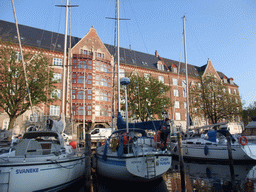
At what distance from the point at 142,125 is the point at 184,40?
20.6 metres

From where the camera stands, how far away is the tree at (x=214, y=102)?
3356cm

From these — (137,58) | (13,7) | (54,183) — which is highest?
(137,58)

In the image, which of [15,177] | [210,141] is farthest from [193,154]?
[15,177]

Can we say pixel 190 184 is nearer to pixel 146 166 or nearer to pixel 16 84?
pixel 146 166

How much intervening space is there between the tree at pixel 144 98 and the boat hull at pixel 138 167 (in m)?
18.7

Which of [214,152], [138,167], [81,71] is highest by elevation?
[81,71]

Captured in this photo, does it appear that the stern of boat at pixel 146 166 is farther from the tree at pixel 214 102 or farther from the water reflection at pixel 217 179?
the tree at pixel 214 102

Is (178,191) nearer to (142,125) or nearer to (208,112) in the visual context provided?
(142,125)

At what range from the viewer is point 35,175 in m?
7.48

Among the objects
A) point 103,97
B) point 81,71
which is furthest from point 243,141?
point 81,71

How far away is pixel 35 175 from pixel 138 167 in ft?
14.6

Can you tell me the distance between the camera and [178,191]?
902 cm

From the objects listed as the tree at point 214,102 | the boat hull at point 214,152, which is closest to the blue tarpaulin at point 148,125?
the boat hull at point 214,152

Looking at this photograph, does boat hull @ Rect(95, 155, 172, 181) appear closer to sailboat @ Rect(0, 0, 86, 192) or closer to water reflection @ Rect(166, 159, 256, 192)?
water reflection @ Rect(166, 159, 256, 192)
